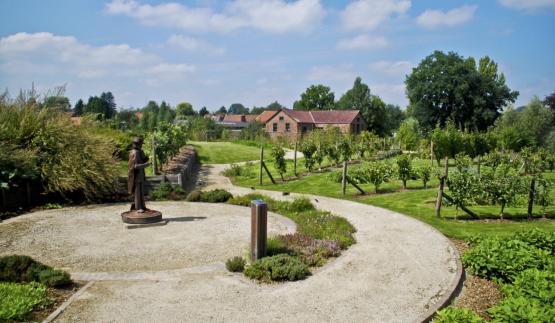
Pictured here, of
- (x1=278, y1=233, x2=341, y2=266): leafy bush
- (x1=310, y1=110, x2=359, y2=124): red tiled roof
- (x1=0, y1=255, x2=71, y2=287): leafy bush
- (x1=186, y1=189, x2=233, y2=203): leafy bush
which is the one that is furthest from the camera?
(x1=310, y1=110, x2=359, y2=124): red tiled roof

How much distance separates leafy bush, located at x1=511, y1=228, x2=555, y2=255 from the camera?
9.31 metres

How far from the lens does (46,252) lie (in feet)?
31.8

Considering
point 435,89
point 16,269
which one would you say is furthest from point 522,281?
point 435,89

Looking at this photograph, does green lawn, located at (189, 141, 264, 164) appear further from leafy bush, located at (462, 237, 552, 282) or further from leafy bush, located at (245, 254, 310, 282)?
leafy bush, located at (462, 237, 552, 282)

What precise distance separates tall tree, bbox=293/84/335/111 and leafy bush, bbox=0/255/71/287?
288ft

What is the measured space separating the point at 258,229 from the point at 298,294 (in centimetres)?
189

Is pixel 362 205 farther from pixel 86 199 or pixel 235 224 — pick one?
pixel 86 199

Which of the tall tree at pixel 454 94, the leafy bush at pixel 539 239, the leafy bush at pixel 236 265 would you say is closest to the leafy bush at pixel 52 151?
the leafy bush at pixel 236 265

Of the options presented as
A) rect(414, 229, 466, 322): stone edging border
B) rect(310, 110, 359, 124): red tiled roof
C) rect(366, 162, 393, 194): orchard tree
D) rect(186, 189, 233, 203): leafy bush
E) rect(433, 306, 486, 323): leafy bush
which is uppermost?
rect(310, 110, 359, 124): red tiled roof

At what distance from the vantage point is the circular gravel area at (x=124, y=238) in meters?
9.07

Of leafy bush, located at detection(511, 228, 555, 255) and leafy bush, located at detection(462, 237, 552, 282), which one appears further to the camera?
leafy bush, located at detection(511, 228, 555, 255)

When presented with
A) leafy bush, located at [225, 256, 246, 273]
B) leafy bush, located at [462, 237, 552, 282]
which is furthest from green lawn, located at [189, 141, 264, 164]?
leafy bush, located at [462, 237, 552, 282]

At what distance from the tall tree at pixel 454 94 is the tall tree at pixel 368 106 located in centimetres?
1473

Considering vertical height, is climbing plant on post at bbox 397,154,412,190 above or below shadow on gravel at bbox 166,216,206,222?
above
